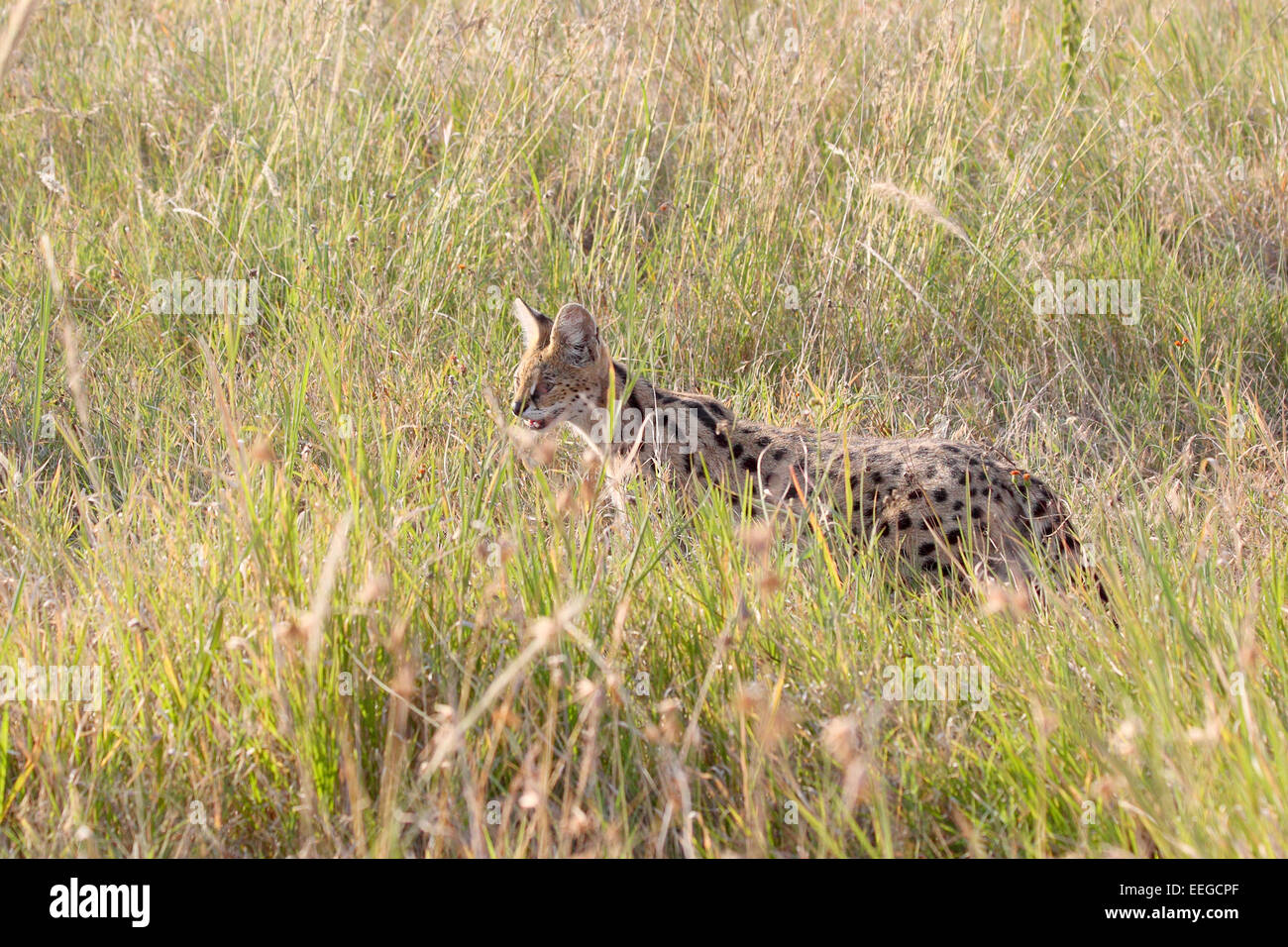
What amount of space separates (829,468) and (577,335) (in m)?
1.02

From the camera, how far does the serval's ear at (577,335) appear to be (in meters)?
4.36

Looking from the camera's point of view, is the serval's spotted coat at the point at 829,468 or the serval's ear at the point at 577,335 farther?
the serval's ear at the point at 577,335

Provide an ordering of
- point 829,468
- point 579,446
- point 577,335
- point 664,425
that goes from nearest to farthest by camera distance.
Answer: point 829,468 → point 664,425 → point 577,335 → point 579,446

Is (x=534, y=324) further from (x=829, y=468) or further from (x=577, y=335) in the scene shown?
(x=829, y=468)

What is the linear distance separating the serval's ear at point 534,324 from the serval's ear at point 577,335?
9 centimetres

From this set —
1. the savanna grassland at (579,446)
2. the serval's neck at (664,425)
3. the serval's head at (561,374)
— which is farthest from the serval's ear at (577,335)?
the savanna grassland at (579,446)

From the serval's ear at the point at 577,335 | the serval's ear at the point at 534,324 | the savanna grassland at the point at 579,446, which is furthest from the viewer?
the serval's ear at the point at 534,324

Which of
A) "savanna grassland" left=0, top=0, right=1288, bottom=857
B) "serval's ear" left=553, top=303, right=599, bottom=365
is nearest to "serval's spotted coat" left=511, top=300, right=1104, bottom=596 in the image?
"serval's ear" left=553, top=303, right=599, bottom=365

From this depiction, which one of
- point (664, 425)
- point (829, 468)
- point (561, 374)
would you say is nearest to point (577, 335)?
point (561, 374)

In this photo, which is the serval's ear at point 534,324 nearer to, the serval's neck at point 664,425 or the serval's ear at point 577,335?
the serval's ear at point 577,335

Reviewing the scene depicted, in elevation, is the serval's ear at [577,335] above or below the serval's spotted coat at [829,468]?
above

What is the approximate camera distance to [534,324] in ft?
14.8

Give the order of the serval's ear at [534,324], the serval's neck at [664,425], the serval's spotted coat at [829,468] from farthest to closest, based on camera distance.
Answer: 1. the serval's ear at [534,324]
2. the serval's neck at [664,425]
3. the serval's spotted coat at [829,468]
